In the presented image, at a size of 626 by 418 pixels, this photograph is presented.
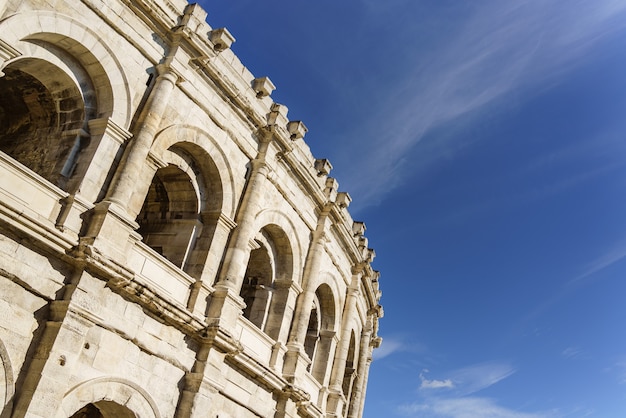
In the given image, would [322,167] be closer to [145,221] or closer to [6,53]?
[145,221]

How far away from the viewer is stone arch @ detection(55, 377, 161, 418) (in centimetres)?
942

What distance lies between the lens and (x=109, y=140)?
1089cm

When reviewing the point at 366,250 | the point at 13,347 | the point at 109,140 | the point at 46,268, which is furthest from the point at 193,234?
the point at 366,250

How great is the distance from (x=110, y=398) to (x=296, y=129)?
27.1ft

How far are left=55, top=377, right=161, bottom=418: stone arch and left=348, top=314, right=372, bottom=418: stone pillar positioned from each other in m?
11.2

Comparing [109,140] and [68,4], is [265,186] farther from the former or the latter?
[68,4]

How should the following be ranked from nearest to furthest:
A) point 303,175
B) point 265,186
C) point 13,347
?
point 13,347 → point 265,186 → point 303,175

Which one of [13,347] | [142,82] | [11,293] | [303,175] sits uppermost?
[303,175]

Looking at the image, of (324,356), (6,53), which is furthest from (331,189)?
(6,53)

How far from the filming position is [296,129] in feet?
52.1

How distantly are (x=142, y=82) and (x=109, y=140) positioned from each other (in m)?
1.48

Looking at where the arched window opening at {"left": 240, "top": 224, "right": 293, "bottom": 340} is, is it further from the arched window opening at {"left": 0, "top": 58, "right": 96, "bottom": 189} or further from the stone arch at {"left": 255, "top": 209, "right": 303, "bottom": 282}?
the arched window opening at {"left": 0, "top": 58, "right": 96, "bottom": 189}

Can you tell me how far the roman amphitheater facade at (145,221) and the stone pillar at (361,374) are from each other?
4.93m

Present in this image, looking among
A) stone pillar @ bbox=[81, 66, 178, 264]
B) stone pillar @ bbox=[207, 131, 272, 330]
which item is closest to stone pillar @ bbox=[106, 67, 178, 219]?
stone pillar @ bbox=[81, 66, 178, 264]
